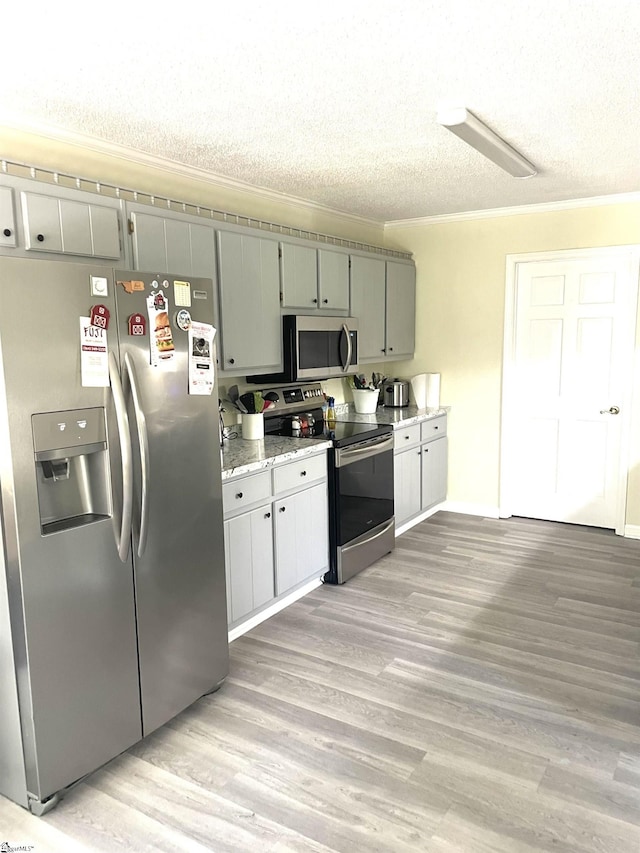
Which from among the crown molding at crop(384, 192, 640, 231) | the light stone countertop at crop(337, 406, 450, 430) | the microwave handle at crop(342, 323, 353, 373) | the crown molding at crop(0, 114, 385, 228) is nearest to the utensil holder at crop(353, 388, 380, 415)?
the light stone countertop at crop(337, 406, 450, 430)

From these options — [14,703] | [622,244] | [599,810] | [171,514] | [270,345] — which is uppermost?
[622,244]

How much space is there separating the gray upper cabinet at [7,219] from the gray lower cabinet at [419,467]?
2922 mm

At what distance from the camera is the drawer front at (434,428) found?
512 centimetres

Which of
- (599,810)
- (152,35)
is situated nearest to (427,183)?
(152,35)

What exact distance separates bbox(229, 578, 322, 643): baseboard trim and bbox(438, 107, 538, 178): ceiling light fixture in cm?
260

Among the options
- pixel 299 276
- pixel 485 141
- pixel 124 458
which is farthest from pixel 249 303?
pixel 124 458

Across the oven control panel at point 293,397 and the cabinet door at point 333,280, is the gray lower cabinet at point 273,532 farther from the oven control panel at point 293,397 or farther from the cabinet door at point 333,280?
the cabinet door at point 333,280

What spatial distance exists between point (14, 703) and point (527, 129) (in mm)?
3221

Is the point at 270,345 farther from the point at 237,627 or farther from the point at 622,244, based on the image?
the point at 622,244

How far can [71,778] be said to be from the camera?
7.15ft

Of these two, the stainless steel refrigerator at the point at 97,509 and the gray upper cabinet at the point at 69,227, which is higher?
the gray upper cabinet at the point at 69,227

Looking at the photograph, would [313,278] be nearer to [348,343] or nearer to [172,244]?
[348,343]

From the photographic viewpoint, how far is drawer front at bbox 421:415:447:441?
5121mm

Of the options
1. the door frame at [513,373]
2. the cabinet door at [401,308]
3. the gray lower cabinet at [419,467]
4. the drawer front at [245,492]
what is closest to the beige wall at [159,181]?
the cabinet door at [401,308]
